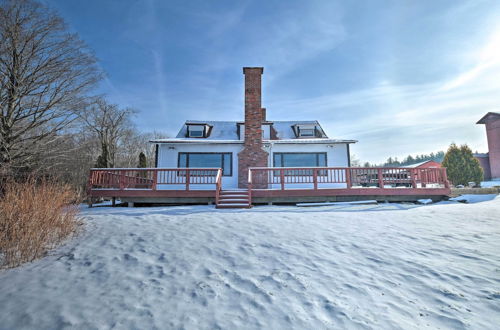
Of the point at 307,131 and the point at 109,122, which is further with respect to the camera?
the point at 109,122

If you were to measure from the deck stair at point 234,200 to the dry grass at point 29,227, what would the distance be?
4.44m

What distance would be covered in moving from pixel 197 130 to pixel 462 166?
23074mm

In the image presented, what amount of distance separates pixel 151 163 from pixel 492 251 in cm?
3417

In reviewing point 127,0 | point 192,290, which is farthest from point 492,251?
point 127,0

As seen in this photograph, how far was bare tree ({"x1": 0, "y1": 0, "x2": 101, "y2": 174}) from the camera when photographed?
7406 mm

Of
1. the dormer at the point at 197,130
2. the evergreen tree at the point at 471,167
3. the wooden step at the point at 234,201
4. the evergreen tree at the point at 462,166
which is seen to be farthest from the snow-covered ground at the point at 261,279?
the evergreen tree at the point at 471,167

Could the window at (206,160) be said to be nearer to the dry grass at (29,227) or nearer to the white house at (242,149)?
the white house at (242,149)

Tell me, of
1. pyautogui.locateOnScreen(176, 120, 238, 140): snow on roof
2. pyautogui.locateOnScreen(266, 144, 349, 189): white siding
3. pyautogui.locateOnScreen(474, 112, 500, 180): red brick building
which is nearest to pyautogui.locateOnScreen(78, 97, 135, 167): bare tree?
pyautogui.locateOnScreen(176, 120, 238, 140): snow on roof

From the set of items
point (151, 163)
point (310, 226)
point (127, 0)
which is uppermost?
point (127, 0)

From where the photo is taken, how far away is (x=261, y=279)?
10.1 feet

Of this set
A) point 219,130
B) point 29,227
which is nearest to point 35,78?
point 29,227

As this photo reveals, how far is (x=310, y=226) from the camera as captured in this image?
5418 mm

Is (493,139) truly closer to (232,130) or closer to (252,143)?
(232,130)

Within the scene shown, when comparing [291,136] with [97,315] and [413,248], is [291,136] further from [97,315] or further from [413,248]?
[97,315]
